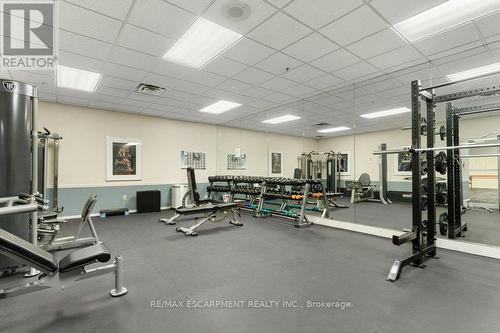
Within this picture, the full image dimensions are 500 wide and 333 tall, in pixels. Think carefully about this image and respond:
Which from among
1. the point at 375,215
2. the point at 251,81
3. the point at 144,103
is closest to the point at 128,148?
the point at 144,103

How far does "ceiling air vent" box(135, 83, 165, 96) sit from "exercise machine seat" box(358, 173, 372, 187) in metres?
6.72

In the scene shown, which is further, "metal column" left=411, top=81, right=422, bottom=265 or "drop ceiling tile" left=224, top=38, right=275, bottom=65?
"drop ceiling tile" left=224, top=38, right=275, bottom=65

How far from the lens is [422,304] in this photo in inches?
80.0

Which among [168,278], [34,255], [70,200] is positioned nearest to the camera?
[34,255]

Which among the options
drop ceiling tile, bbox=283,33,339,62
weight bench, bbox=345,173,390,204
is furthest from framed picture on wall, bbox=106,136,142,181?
weight bench, bbox=345,173,390,204

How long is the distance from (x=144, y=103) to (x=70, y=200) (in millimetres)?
2959

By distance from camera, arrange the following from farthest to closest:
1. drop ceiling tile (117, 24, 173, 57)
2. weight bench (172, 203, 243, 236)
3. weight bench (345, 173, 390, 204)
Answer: weight bench (345, 173, 390, 204) → weight bench (172, 203, 243, 236) → drop ceiling tile (117, 24, 173, 57)

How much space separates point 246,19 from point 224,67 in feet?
4.20

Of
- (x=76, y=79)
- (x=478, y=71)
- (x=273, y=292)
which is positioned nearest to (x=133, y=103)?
(x=76, y=79)

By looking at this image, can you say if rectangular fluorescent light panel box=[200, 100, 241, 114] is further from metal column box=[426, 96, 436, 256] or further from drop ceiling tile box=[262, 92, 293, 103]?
metal column box=[426, 96, 436, 256]

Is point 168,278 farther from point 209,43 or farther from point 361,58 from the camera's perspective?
point 361,58

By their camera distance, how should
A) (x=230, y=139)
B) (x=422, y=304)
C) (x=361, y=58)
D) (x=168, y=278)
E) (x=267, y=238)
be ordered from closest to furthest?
1. (x=422, y=304)
2. (x=168, y=278)
3. (x=361, y=58)
4. (x=267, y=238)
5. (x=230, y=139)

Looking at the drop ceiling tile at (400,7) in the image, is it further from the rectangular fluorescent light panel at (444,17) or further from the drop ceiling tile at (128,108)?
the drop ceiling tile at (128,108)

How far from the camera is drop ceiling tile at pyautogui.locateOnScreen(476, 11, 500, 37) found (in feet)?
8.80
